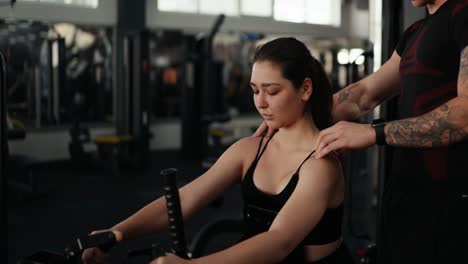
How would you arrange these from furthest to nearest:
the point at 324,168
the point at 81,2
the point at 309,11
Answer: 1. the point at 309,11
2. the point at 81,2
3. the point at 324,168

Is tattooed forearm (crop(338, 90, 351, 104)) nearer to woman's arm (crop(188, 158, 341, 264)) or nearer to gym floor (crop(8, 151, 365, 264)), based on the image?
woman's arm (crop(188, 158, 341, 264))

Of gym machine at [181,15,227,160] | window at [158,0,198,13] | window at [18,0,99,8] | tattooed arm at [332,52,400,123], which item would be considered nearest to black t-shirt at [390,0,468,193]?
tattooed arm at [332,52,400,123]

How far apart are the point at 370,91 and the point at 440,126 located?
1.30ft

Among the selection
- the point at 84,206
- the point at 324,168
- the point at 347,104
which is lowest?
the point at 84,206

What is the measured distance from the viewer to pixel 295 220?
120 centimetres

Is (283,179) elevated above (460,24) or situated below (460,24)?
below

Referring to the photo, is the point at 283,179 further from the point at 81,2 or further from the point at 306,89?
the point at 81,2

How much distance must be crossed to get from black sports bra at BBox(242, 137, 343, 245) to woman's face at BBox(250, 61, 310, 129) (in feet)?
0.40

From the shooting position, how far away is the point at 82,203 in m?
4.98

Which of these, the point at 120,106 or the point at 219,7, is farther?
the point at 219,7

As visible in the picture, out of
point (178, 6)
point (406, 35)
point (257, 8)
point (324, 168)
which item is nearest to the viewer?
point (324, 168)

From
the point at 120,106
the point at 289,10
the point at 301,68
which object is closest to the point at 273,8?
the point at 289,10

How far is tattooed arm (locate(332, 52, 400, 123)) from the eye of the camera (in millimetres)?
1684

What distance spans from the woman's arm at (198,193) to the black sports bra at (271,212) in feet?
0.16
